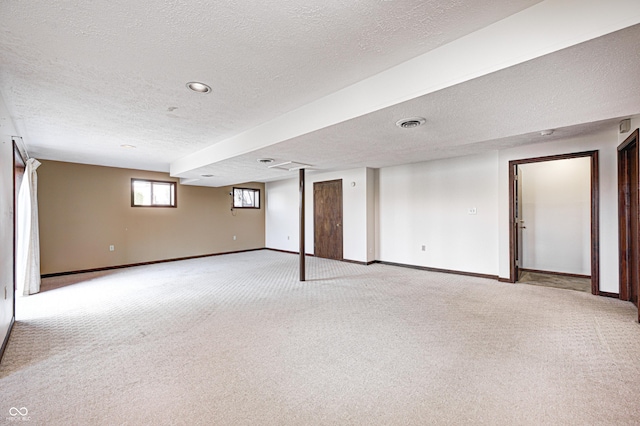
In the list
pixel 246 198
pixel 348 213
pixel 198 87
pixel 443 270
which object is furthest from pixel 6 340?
pixel 246 198

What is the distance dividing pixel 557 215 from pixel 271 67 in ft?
19.4

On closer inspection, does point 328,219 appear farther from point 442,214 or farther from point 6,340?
point 6,340

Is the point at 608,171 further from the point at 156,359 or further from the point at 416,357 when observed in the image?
the point at 156,359

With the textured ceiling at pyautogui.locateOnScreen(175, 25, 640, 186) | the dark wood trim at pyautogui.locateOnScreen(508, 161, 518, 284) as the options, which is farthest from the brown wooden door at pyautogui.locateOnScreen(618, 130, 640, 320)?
the dark wood trim at pyautogui.locateOnScreen(508, 161, 518, 284)

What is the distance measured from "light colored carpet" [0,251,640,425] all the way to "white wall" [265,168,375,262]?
7.50 feet

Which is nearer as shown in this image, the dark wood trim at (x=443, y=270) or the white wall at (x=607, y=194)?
the white wall at (x=607, y=194)

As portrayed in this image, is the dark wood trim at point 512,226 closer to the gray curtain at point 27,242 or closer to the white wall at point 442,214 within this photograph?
the white wall at point 442,214

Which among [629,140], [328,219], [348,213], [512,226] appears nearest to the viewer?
[629,140]

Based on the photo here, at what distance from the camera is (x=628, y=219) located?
353 centimetres

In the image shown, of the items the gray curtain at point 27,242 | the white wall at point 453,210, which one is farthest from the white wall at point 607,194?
the gray curtain at point 27,242

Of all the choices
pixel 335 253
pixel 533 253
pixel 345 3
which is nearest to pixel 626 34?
pixel 345 3

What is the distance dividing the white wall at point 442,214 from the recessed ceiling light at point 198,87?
452 cm

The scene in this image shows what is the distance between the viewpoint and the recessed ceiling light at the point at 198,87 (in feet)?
7.83

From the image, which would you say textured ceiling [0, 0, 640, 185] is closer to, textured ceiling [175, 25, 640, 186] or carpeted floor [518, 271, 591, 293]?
textured ceiling [175, 25, 640, 186]
